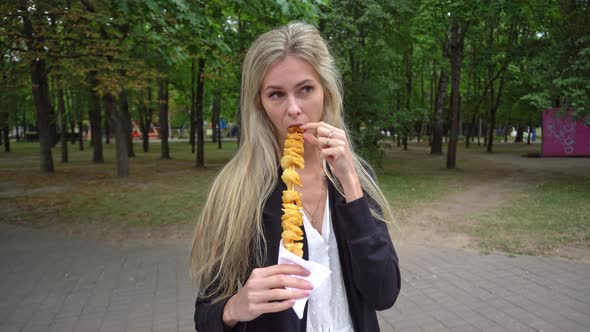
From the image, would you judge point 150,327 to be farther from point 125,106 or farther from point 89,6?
point 125,106

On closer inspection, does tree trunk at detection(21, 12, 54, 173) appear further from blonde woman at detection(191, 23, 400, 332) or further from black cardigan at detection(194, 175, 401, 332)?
black cardigan at detection(194, 175, 401, 332)

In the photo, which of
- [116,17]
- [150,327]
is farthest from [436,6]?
[150,327]

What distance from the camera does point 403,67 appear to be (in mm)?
28344

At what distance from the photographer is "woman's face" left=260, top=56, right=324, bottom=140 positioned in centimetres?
166

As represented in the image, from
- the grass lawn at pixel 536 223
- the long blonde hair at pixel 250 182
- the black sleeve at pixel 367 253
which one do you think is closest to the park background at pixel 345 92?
the grass lawn at pixel 536 223

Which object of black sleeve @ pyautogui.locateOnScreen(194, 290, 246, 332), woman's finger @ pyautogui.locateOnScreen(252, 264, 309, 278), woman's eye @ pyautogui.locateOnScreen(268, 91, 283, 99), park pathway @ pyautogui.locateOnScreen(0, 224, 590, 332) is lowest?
park pathway @ pyautogui.locateOnScreen(0, 224, 590, 332)

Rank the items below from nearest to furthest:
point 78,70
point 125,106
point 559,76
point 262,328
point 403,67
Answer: point 262,328
point 78,70
point 559,76
point 125,106
point 403,67

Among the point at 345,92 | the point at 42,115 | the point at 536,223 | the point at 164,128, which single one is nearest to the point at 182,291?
the point at 536,223

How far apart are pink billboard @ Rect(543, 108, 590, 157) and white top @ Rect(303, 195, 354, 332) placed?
1037 inches

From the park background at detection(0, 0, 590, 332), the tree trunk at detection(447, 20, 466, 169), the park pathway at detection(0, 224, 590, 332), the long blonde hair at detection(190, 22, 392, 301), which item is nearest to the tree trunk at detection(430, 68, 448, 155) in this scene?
the tree trunk at detection(447, 20, 466, 169)

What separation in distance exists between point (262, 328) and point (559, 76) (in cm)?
1414

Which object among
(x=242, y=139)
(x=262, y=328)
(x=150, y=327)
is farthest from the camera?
(x=150, y=327)

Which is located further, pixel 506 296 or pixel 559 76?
pixel 559 76

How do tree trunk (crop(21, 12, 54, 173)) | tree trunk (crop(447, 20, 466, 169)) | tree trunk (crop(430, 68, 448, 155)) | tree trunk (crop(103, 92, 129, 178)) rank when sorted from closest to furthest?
tree trunk (crop(103, 92, 129, 178)), tree trunk (crop(21, 12, 54, 173)), tree trunk (crop(447, 20, 466, 169)), tree trunk (crop(430, 68, 448, 155))
